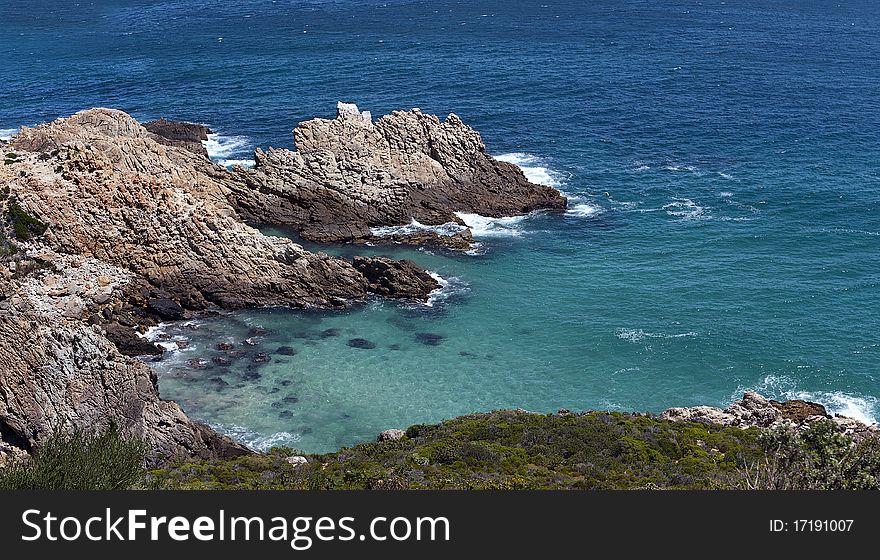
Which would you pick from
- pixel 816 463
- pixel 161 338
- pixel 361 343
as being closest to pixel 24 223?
pixel 161 338

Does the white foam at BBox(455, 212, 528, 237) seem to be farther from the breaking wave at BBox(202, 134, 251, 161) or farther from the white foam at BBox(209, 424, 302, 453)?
the white foam at BBox(209, 424, 302, 453)

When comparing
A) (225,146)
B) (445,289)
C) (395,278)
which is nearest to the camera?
(395,278)

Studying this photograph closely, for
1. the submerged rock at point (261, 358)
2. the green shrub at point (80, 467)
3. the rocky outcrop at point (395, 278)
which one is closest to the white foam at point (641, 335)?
the rocky outcrop at point (395, 278)

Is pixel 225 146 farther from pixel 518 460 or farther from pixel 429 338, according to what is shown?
Answer: pixel 518 460

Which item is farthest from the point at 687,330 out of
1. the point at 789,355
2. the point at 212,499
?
the point at 212,499

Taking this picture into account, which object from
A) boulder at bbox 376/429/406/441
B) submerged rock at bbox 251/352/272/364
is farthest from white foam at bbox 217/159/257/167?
boulder at bbox 376/429/406/441

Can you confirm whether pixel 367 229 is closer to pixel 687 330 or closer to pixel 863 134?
pixel 687 330
